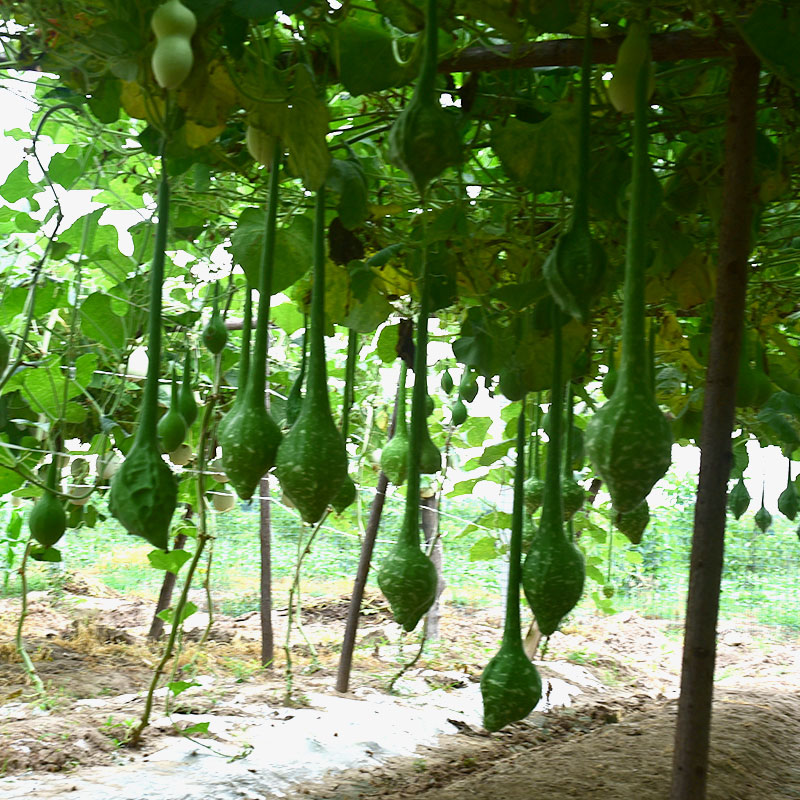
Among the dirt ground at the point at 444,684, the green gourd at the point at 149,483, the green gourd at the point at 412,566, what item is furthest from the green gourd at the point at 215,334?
the dirt ground at the point at 444,684

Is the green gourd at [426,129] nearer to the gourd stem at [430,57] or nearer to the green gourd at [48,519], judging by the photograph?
the gourd stem at [430,57]

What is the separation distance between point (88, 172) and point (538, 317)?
2.60 feet

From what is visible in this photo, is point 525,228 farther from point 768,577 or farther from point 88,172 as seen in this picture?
point 768,577

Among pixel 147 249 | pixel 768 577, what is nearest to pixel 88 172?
pixel 147 249

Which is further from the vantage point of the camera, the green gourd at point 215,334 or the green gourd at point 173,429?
the green gourd at point 215,334

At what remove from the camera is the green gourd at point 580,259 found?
55cm

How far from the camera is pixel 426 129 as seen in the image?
0.49 meters

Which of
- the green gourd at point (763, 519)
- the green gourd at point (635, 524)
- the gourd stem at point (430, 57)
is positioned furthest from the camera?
the green gourd at point (763, 519)

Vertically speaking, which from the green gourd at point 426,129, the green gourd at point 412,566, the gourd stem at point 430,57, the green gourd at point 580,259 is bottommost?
the green gourd at point 412,566

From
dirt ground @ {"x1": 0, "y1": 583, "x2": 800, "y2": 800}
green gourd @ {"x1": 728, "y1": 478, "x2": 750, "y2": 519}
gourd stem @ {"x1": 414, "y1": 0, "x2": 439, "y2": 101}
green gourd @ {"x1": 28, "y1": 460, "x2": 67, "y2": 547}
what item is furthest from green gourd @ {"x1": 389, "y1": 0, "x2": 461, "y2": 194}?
green gourd @ {"x1": 728, "y1": 478, "x2": 750, "y2": 519}

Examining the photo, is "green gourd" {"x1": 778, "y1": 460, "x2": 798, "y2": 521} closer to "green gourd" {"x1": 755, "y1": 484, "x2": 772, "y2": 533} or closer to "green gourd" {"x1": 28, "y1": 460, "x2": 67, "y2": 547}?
"green gourd" {"x1": 755, "y1": 484, "x2": 772, "y2": 533}

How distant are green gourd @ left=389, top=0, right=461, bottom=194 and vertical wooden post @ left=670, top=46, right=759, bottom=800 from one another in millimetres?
283

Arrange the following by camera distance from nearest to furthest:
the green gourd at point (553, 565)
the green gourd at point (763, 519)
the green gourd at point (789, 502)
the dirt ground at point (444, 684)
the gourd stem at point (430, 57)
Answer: the gourd stem at point (430, 57) < the green gourd at point (553, 565) < the dirt ground at point (444, 684) < the green gourd at point (789, 502) < the green gourd at point (763, 519)

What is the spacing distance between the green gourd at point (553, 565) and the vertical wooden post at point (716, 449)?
9cm
